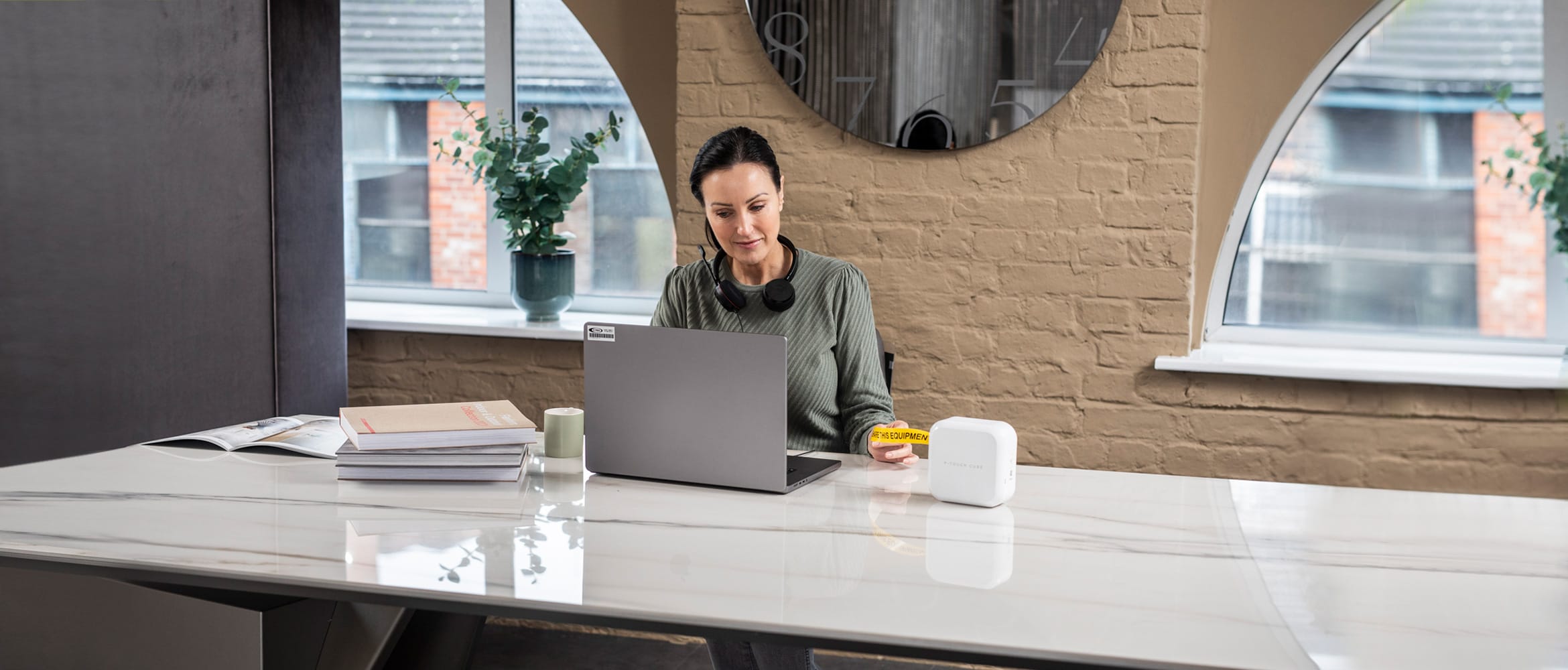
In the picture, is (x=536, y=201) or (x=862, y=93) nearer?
(x=862, y=93)

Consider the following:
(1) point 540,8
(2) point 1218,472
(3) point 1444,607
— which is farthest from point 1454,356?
(1) point 540,8

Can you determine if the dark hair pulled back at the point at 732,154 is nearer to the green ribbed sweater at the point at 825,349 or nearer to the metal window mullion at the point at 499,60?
the green ribbed sweater at the point at 825,349

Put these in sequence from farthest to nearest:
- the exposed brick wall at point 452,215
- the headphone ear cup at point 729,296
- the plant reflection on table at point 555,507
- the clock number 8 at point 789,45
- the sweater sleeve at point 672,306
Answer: the exposed brick wall at point 452,215 → the clock number 8 at point 789,45 → the sweater sleeve at point 672,306 → the headphone ear cup at point 729,296 → the plant reflection on table at point 555,507

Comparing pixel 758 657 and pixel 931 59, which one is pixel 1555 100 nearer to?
pixel 931 59

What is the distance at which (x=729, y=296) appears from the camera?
205 centimetres

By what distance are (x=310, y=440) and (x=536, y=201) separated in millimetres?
1299

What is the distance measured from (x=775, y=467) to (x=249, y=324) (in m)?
1.89

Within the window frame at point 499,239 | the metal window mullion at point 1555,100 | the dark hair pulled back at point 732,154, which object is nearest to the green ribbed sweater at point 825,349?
the dark hair pulled back at point 732,154

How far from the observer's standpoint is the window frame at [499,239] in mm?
3285

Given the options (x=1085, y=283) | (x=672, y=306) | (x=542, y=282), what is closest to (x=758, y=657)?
(x=672, y=306)

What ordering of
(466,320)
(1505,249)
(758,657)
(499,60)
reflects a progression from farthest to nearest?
(499,60), (466,320), (1505,249), (758,657)

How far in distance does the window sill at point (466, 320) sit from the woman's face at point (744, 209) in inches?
28.9

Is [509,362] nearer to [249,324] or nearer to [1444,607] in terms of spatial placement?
[249,324]

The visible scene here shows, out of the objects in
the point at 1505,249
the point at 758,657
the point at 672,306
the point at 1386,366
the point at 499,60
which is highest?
the point at 499,60
